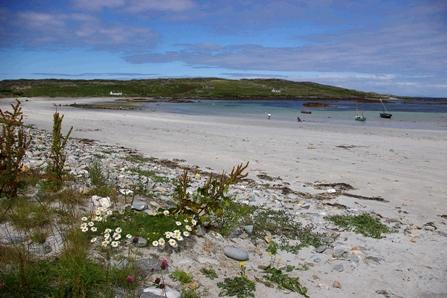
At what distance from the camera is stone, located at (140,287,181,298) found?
4.25 metres

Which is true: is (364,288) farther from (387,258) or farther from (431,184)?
(431,184)

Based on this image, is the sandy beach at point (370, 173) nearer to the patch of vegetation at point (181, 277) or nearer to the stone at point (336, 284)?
the stone at point (336, 284)

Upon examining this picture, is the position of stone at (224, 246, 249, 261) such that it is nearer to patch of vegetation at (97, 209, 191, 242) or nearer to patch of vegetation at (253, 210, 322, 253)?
patch of vegetation at (97, 209, 191, 242)

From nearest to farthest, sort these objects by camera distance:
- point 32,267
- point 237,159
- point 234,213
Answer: point 32,267
point 234,213
point 237,159

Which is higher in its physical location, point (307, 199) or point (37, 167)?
point (37, 167)

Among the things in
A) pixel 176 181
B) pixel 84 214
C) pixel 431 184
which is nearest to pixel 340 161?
pixel 431 184

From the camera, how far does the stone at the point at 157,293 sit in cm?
425

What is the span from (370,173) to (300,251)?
7721mm

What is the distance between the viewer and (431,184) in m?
11.8

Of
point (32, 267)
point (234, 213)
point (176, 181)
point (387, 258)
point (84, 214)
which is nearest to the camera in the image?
point (32, 267)

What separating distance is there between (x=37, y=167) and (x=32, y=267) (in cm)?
457

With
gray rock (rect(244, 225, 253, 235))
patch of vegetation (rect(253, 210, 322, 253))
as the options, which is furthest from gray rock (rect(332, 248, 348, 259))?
gray rock (rect(244, 225, 253, 235))

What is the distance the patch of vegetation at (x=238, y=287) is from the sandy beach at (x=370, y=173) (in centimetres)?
92

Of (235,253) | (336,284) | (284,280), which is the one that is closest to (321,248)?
(336,284)
